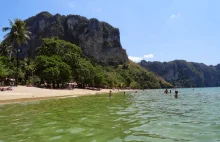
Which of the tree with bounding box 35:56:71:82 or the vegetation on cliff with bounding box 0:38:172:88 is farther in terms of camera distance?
the vegetation on cliff with bounding box 0:38:172:88

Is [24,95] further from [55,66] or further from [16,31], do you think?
[55,66]

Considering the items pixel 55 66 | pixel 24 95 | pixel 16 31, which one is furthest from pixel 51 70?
pixel 24 95

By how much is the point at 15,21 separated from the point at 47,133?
2451 inches

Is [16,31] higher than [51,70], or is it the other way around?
[16,31]

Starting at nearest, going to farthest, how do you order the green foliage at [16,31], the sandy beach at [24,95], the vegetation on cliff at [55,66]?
the sandy beach at [24,95] → the green foliage at [16,31] → the vegetation on cliff at [55,66]

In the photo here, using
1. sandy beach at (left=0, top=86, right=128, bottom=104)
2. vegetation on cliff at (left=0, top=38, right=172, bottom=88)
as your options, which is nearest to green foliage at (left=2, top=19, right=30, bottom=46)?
vegetation on cliff at (left=0, top=38, right=172, bottom=88)

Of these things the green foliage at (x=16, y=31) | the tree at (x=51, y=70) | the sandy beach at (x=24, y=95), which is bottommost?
the sandy beach at (x=24, y=95)

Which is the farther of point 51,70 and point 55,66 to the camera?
point 55,66

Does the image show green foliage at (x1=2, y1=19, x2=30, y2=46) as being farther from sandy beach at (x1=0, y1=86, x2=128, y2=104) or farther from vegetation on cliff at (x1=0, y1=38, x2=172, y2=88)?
sandy beach at (x1=0, y1=86, x2=128, y2=104)

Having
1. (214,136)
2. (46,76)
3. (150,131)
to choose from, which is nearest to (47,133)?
(150,131)

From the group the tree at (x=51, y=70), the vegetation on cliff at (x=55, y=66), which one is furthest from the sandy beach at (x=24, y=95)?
the tree at (x=51, y=70)

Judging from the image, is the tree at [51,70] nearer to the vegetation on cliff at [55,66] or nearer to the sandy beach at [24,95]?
the vegetation on cliff at [55,66]

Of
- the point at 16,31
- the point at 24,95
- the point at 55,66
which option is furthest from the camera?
the point at 55,66

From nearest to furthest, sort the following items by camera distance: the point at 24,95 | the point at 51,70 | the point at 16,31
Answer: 1. the point at 24,95
2. the point at 16,31
3. the point at 51,70
